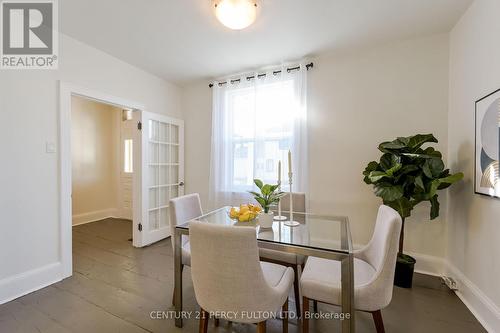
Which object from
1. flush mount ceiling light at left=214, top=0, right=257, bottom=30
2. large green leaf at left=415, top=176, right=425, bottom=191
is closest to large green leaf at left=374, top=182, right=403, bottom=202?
large green leaf at left=415, top=176, right=425, bottom=191

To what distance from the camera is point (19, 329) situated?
5.35ft

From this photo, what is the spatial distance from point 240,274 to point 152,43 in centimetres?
267

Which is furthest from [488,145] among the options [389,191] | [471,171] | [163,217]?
[163,217]

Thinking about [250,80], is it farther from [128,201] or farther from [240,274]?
[128,201]

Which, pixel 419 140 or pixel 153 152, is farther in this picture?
pixel 153 152

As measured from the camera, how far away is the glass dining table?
1.21m

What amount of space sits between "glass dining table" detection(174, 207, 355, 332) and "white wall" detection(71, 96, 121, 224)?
381cm

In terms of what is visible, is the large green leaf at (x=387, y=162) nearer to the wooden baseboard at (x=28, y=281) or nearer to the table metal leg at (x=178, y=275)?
the table metal leg at (x=178, y=275)

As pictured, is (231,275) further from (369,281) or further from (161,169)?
(161,169)

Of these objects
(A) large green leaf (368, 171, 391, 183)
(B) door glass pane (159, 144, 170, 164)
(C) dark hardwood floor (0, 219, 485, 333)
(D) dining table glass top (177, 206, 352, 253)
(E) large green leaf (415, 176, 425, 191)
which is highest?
(B) door glass pane (159, 144, 170, 164)

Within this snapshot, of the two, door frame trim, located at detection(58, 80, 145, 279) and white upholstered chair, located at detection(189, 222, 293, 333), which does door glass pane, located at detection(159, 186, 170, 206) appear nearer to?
door frame trim, located at detection(58, 80, 145, 279)

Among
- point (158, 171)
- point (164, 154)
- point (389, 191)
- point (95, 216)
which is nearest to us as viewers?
point (389, 191)

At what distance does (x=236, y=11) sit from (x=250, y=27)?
597mm

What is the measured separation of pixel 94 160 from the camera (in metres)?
4.66
